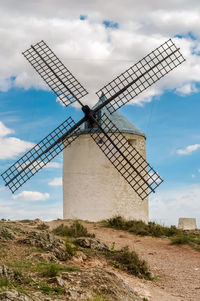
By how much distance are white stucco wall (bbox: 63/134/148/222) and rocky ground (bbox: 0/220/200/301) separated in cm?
254

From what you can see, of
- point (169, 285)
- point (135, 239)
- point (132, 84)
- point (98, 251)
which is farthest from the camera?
point (132, 84)

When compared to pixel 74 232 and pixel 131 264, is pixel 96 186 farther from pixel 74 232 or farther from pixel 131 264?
pixel 131 264

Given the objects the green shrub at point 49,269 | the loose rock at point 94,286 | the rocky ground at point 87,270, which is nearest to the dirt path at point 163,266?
the rocky ground at point 87,270

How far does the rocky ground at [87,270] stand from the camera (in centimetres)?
738

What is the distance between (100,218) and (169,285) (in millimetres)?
9257

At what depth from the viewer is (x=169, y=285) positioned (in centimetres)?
1127

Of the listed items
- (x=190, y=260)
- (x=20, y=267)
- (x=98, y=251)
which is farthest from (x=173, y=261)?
(x=20, y=267)

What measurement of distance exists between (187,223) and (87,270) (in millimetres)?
15743

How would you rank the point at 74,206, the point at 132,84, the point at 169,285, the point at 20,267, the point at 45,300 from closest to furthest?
the point at 45,300, the point at 20,267, the point at 169,285, the point at 132,84, the point at 74,206

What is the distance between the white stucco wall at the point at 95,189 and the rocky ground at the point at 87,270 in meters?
2.54

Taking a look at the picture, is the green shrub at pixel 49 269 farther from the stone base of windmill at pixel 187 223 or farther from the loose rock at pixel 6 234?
the stone base of windmill at pixel 187 223

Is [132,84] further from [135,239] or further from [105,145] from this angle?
[135,239]

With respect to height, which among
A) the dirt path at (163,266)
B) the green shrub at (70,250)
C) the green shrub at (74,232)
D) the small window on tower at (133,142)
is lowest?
the dirt path at (163,266)

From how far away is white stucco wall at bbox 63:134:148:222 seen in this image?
66.9 feet
